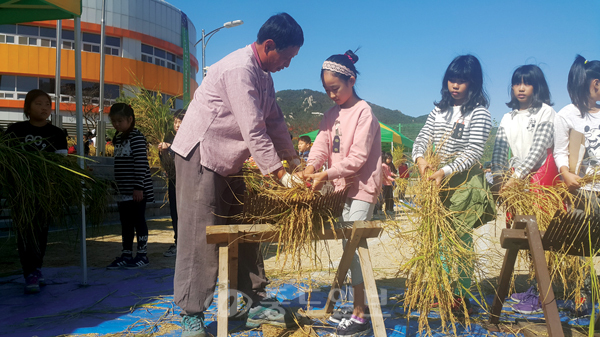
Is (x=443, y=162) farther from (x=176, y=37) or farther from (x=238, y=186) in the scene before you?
(x=176, y=37)

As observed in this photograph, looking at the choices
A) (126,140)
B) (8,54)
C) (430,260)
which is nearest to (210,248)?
(430,260)

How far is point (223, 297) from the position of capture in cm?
203

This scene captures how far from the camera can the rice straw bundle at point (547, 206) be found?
2.41m

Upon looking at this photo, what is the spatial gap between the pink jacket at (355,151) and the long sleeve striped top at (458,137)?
0.40 m

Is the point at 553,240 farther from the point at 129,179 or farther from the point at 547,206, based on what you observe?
the point at 129,179

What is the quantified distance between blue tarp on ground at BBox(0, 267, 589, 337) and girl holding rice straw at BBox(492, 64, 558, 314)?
84 centimetres

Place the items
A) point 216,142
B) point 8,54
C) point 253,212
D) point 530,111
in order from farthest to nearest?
point 8,54 → point 530,111 → point 216,142 → point 253,212

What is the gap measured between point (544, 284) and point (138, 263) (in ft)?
11.2

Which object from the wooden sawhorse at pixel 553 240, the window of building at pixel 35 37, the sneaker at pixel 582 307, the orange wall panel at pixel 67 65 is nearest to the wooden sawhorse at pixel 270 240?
the wooden sawhorse at pixel 553 240

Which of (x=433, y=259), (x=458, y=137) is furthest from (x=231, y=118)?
(x=458, y=137)

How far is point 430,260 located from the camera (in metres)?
2.20

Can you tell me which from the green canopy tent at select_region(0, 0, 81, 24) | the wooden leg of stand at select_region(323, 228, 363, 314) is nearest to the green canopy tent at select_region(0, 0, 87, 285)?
the green canopy tent at select_region(0, 0, 81, 24)

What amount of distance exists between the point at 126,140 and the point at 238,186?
7.05ft

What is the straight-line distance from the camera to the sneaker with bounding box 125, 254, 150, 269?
411 cm
